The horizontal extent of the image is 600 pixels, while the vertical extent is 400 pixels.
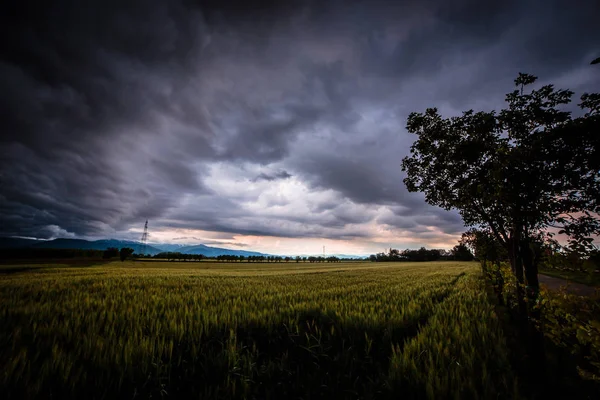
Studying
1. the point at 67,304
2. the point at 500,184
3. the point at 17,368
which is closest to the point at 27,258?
the point at 67,304

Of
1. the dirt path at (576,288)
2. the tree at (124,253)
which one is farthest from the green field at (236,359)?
the tree at (124,253)

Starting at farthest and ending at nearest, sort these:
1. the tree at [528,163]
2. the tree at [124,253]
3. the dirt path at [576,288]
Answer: the tree at [124,253] < the tree at [528,163] < the dirt path at [576,288]

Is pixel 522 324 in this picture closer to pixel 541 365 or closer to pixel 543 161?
pixel 541 365

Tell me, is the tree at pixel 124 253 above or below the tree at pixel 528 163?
below

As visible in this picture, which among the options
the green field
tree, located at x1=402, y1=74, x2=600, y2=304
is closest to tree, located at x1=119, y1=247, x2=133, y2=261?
the green field

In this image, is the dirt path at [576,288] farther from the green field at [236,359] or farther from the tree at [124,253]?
the tree at [124,253]

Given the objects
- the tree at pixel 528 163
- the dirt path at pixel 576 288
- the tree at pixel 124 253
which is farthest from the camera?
the tree at pixel 124 253

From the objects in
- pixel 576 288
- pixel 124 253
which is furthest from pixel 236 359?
pixel 124 253

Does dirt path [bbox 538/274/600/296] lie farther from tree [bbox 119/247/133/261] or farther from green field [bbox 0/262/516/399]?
tree [bbox 119/247/133/261]

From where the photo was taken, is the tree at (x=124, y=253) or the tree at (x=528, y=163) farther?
the tree at (x=124, y=253)

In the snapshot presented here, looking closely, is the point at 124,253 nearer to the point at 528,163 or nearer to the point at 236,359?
the point at 236,359

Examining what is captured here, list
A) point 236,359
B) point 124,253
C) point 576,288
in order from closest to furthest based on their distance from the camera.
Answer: point 236,359
point 576,288
point 124,253

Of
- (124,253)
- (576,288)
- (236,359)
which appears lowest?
(124,253)

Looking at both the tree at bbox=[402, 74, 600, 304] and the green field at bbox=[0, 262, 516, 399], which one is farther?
the tree at bbox=[402, 74, 600, 304]
